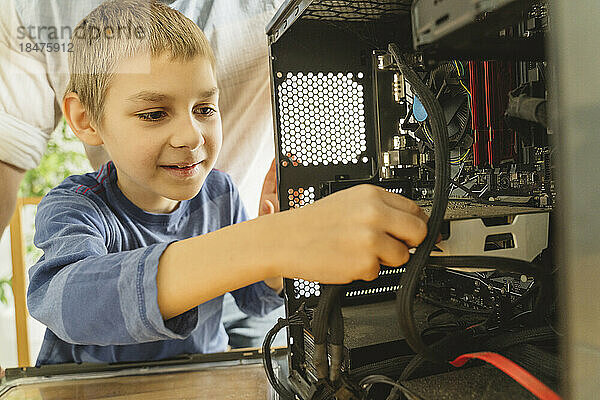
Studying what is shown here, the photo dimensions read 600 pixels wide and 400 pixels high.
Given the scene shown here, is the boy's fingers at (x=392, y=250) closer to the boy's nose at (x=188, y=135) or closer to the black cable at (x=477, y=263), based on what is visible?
the black cable at (x=477, y=263)

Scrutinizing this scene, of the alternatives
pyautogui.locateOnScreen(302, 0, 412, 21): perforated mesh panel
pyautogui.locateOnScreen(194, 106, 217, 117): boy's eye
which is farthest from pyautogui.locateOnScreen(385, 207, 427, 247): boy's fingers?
pyautogui.locateOnScreen(194, 106, 217, 117): boy's eye

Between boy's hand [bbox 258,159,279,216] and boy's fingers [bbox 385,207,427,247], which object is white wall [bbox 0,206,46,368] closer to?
boy's hand [bbox 258,159,279,216]

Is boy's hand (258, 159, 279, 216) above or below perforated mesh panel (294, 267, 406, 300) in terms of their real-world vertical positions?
above

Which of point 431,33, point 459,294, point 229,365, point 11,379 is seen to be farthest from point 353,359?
point 11,379

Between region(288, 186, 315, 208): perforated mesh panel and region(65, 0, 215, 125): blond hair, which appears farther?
region(65, 0, 215, 125): blond hair

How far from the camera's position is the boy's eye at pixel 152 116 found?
77 centimetres

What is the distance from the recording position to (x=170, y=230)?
2.97 feet

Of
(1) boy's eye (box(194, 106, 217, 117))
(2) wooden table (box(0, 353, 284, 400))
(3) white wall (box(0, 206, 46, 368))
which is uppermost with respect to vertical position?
(1) boy's eye (box(194, 106, 217, 117))

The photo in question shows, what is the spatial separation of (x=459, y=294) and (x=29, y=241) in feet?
2.68

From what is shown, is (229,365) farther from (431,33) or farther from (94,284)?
(431,33)

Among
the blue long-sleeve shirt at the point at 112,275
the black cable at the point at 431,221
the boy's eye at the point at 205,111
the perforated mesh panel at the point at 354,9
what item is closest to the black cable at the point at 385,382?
the black cable at the point at 431,221

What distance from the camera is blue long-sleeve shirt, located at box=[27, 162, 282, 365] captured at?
44 centimetres

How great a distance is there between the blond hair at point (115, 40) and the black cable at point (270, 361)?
522 mm

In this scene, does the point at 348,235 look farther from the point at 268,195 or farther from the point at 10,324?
the point at 10,324
